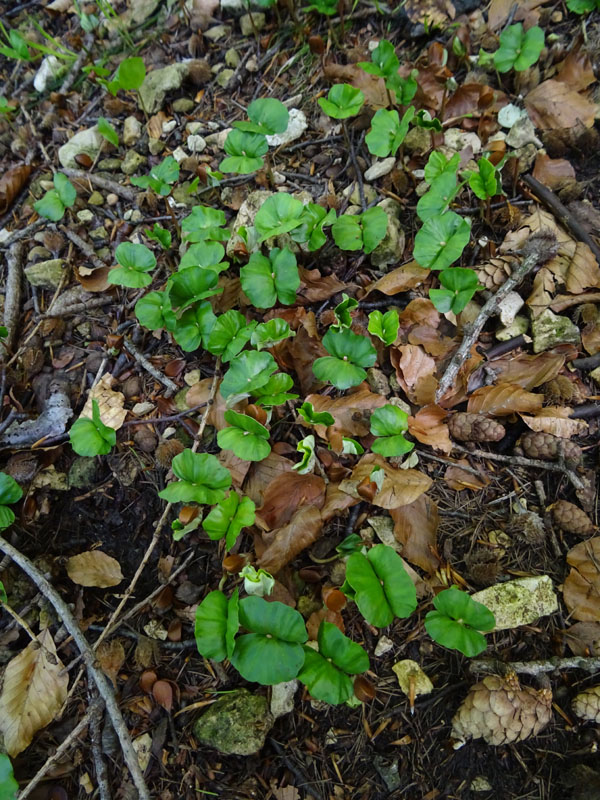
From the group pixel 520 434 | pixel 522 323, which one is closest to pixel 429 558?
pixel 520 434

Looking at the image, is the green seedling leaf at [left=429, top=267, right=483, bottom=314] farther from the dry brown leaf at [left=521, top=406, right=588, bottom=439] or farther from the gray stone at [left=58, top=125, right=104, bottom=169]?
the gray stone at [left=58, top=125, right=104, bottom=169]

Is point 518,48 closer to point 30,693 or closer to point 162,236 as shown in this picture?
point 162,236

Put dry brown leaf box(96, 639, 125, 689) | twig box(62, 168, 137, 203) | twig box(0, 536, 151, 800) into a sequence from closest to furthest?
twig box(0, 536, 151, 800) → dry brown leaf box(96, 639, 125, 689) → twig box(62, 168, 137, 203)

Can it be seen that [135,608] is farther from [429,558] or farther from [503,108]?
[503,108]

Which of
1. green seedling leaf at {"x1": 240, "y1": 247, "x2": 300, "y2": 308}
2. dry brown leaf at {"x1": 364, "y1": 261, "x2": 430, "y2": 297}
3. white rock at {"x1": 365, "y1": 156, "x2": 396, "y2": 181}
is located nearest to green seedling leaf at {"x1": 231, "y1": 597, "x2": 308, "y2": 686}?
green seedling leaf at {"x1": 240, "y1": 247, "x2": 300, "y2": 308}

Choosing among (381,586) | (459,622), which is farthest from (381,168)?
(459,622)

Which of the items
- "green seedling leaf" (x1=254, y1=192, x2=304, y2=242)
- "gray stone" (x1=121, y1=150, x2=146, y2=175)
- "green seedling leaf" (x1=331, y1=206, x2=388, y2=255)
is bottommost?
"green seedling leaf" (x1=331, y1=206, x2=388, y2=255)
